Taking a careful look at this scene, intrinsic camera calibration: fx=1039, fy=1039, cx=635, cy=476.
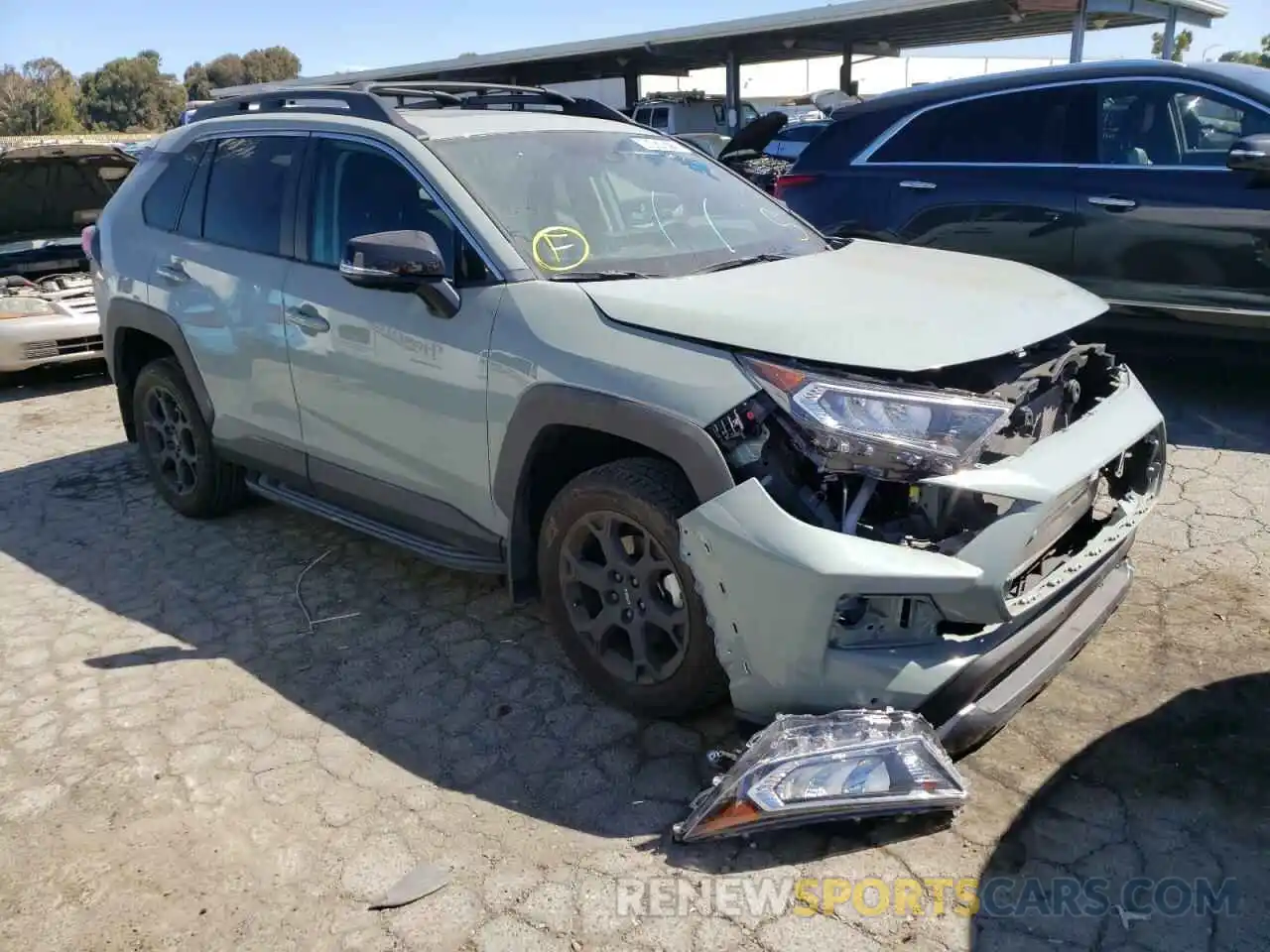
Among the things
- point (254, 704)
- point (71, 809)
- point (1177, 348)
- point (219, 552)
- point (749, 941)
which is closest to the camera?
point (749, 941)

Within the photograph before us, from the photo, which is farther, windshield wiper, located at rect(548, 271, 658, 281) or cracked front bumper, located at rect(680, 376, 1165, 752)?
windshield wiper, located at rect(548, 271, 658, 281)

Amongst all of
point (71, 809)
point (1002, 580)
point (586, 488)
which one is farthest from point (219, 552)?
point (1002, 580)

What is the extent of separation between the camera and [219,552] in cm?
478

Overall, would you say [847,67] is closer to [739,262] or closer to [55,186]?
[55,186]

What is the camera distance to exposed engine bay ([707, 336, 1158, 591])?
2.61 meters

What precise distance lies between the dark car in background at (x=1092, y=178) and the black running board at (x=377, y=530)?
3.90 metres

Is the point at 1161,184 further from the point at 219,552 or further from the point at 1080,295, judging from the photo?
the point at 219,552

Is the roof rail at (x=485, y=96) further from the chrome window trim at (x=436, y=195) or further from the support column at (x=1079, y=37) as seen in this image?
the support column at (x=1079, y=37)

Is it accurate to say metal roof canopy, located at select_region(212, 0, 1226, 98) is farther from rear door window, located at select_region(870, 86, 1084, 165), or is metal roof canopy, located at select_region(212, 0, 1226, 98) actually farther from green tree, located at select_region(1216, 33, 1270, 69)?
green tree, located at select_region(1216, 33, 1270, 69)

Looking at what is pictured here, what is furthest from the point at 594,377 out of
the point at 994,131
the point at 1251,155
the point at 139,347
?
the point at 994,131

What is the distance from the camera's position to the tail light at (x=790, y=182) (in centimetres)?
687

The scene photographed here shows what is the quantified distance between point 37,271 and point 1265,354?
8.82 metres

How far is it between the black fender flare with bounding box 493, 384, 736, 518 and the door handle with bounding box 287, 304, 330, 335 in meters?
1.07

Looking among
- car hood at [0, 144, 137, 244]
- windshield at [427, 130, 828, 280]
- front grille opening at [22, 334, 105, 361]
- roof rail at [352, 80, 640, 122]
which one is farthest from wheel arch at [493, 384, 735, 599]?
car hood at [0, 144, 137, 244]
